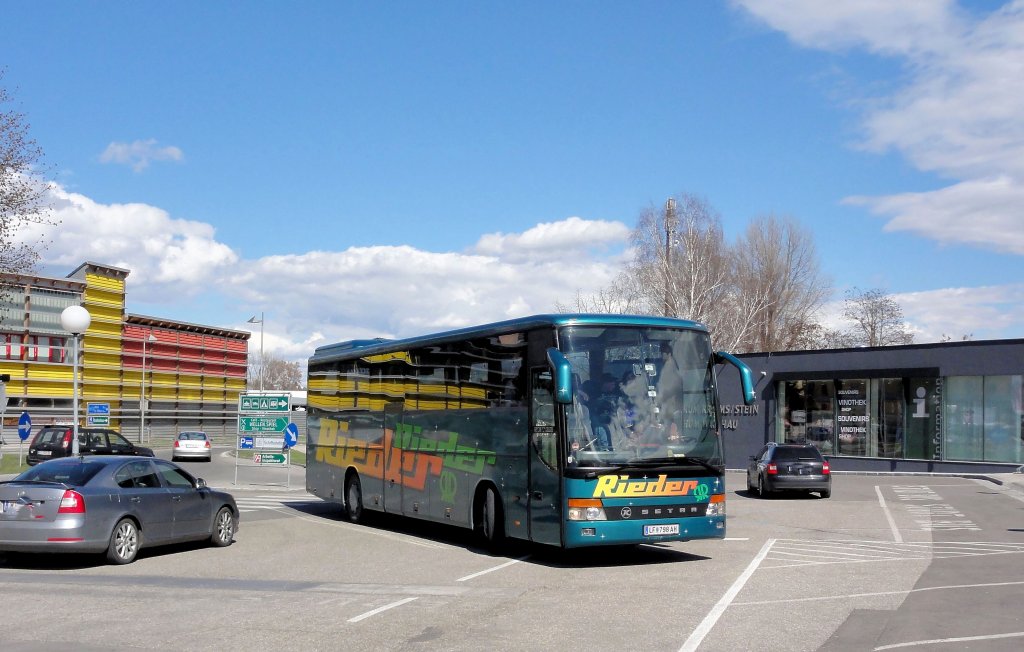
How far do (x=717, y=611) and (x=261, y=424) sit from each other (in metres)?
23.3

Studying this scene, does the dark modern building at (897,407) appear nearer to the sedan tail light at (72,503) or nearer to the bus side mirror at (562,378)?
the bus side mirror at (562,378)

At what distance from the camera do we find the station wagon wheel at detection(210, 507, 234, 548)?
15492 millimetres

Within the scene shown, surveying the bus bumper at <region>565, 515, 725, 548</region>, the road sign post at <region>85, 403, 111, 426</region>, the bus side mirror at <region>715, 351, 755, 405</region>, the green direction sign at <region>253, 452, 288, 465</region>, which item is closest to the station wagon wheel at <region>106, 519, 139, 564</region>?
the bus bumper at <region>565, 515, 725, 548</region>

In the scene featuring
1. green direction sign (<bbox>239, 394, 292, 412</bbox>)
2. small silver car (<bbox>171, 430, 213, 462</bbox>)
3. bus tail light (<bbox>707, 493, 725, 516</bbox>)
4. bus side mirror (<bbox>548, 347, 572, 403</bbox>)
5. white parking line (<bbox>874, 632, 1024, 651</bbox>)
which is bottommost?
small silver car (<bbox>171, 430, 213, 462</bbox>)

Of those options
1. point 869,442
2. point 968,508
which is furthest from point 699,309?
point 968,508

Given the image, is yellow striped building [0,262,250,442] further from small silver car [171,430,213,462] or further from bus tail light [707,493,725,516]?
bus tail light [707,493,725,516]

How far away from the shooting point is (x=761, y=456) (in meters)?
28.0

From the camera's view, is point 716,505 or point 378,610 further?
point 716,505

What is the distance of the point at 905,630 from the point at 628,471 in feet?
15.9

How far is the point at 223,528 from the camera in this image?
15680mm

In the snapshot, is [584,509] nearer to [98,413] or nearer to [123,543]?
[123,543]

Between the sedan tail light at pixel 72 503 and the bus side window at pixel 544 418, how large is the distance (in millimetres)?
5599

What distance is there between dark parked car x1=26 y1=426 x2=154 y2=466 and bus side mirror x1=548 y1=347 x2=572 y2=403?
80.9 feet

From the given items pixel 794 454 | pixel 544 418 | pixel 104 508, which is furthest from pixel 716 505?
pixel 794 454
